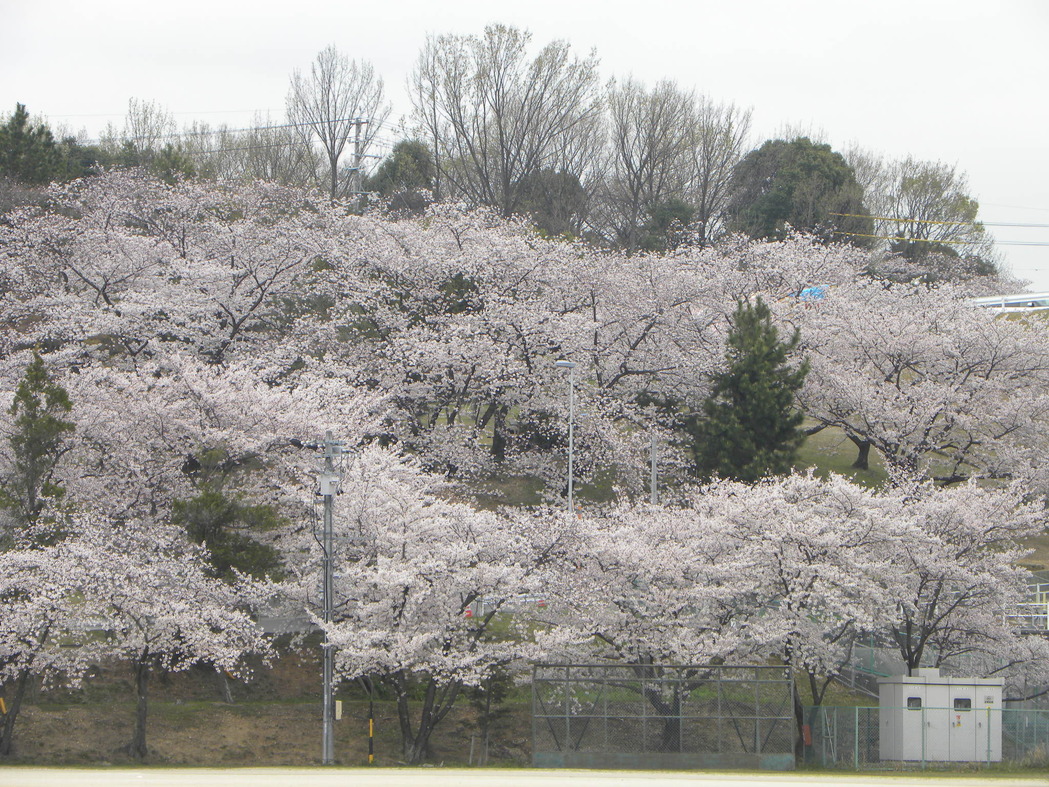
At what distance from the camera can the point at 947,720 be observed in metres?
26.9

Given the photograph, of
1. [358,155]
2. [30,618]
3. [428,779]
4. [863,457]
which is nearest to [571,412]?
[428,779]

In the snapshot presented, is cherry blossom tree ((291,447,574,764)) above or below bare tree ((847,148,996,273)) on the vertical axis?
below

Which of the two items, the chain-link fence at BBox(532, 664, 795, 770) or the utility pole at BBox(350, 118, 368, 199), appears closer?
the chain-link fence at BBox(532, 664, 795, 770)

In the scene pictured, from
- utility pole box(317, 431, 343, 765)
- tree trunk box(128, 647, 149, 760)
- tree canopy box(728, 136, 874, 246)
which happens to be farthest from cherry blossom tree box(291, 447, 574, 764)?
tree canopy box(728, 136, 874, 246)

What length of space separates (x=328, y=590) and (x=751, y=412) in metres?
17.6

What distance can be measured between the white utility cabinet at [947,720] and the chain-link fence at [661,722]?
307 cm

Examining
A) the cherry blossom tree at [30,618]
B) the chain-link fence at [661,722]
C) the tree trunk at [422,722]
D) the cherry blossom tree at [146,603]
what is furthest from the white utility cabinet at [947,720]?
the cherry blossom tree at [30,618]

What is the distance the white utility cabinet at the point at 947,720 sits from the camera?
2684 centimetres

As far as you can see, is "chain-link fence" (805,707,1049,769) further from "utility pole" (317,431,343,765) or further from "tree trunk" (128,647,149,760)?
"tree trunk" (128,647,149,760)

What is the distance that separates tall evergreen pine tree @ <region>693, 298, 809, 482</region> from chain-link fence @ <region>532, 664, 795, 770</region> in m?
12.0

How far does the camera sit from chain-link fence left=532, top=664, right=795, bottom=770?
25.8m

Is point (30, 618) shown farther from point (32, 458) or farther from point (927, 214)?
point (927, 214)

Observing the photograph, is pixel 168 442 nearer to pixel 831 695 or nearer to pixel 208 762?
pixel 208 762

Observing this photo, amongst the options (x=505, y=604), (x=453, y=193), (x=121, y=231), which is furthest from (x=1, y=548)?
(x=453, y=193)
